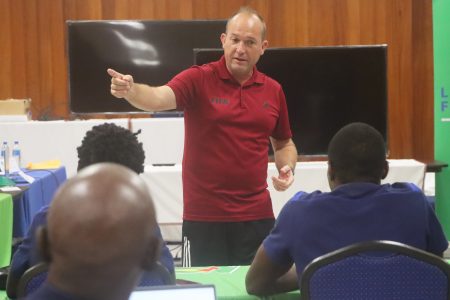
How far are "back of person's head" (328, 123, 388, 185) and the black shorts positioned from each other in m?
1.06

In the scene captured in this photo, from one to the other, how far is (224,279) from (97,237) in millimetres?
1589

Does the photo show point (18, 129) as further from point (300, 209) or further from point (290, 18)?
point (300, 209)

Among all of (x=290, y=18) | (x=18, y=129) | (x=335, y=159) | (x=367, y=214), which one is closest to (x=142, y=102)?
(x=335, y=159)

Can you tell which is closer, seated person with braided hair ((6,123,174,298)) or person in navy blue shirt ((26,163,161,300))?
person in navy blue shirt ((26,163,161,300))

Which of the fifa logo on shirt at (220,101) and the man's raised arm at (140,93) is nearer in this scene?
the man's raised arm at (140,93)

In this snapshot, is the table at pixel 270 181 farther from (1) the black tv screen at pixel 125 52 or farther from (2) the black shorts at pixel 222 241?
(1) the black tv screen at pixel 125 52

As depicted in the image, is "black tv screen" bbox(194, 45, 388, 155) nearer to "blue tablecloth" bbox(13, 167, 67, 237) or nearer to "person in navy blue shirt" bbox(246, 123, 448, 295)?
"blue tablecloth" bbox(13, 167, 67, 237)

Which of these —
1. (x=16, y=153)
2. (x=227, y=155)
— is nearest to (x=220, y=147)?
(x=227, y=155)

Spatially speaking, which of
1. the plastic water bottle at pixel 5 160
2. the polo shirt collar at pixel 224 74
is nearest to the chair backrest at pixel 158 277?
the polo shirt collar at pixel 224 74

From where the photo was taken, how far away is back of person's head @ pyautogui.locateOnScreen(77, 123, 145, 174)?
1.94 metres

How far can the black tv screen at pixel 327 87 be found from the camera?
5066 mm

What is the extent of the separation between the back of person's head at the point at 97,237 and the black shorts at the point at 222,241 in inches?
89.3

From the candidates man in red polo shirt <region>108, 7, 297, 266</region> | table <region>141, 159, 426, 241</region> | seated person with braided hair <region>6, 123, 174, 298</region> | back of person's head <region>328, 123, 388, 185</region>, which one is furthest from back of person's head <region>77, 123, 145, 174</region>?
table <region>141, 159, 426, 241</region>

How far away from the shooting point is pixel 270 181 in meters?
4.87
